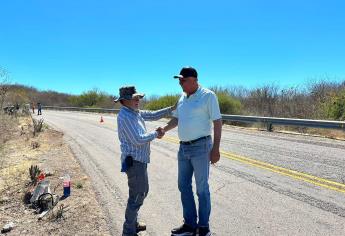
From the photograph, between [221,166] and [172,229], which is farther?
[221,166]

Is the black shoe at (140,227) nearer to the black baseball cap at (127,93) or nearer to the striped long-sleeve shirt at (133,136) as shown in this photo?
the striped long-sleeve shirt at (133,136)

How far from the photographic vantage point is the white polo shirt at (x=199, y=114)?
573cm

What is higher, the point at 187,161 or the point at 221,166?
the point at 187,161

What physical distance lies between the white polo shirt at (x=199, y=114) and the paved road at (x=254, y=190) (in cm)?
141

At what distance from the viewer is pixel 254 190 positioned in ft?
27.5

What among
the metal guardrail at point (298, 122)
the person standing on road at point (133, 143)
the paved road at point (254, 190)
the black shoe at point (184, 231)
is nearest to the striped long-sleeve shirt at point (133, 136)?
the person standing on road at point (133, 143)

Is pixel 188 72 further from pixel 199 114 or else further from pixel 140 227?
pixel 140 227

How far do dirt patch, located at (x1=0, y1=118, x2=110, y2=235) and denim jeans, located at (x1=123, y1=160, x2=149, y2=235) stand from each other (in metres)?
0.65

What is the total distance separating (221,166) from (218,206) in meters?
3.78

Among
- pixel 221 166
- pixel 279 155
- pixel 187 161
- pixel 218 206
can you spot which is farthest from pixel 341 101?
pixel 187 161

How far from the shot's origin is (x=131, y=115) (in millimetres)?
5781

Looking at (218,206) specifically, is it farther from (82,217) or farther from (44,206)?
(44,206)

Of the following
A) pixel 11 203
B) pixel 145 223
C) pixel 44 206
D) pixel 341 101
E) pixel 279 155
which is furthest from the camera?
pixel 341 101

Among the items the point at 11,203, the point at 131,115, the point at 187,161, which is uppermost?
the point at 131,115
